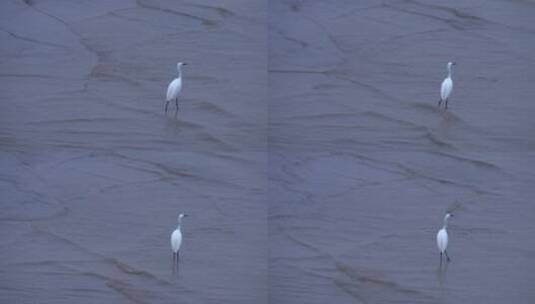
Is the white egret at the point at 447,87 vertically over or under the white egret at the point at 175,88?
over

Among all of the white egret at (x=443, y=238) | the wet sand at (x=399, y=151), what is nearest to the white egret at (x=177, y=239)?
the wet sand at (x=399, y=151)

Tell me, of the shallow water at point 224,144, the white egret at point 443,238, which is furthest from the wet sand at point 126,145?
the white egret at point 443,238

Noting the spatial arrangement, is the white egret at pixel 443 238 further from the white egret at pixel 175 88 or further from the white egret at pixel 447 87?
the white egret at pixel 175 88

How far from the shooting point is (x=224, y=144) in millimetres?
2766

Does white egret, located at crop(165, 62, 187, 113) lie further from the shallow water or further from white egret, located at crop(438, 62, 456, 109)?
white egret, located at crop(438, 62, 456, 109)

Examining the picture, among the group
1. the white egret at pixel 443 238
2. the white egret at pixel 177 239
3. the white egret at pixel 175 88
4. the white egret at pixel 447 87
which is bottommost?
the white egret at pixel 177 239

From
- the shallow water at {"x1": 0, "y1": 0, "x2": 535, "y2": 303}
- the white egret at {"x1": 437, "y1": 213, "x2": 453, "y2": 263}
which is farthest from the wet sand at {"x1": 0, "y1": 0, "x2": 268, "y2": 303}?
the white egret at {"x1": 437, "y1": 213, "x2": 453, "y2": 263}

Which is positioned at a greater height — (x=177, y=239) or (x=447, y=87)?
(x=447, y=87)

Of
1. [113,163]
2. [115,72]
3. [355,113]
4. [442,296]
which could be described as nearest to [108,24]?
[115,72]

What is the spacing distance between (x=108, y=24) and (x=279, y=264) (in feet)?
2.27

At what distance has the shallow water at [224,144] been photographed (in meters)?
2.75

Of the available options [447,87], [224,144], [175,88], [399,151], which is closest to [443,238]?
[399,151]

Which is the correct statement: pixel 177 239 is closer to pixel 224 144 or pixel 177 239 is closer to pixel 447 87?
pixel 224 144

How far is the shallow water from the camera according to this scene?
2.75m
